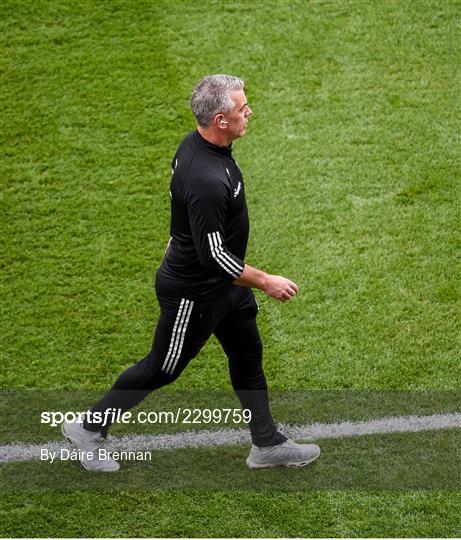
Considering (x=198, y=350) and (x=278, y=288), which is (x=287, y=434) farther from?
(x=278, y=288)

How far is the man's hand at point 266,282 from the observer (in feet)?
17.0

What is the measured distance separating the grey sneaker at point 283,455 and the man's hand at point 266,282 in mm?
1066

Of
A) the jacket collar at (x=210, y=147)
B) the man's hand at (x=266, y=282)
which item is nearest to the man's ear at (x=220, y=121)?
the jacket collar at (x=210, y=147)

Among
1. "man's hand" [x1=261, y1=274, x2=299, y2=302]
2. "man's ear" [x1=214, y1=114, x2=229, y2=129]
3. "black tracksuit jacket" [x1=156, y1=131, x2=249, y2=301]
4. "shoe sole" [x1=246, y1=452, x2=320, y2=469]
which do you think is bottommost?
"shoe sole" [x1=246, y1=452, x2=320, y2=469]

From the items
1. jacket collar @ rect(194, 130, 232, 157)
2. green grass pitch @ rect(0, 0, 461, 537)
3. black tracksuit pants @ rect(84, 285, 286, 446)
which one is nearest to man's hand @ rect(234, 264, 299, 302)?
black tracksuit pants @ rect(84, 285, 286, 446)

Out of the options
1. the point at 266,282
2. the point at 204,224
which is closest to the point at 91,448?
the point at 266,282

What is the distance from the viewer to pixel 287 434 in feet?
20.4

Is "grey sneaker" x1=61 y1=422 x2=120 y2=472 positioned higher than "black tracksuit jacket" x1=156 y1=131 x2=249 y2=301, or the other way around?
"black tracksuit jacket" x1=156 y1=131 x2=249 y2=301

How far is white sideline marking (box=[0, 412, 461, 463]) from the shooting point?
6.10 meters

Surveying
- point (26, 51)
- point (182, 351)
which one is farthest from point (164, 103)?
point (182, 351)

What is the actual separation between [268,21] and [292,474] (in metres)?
4.90

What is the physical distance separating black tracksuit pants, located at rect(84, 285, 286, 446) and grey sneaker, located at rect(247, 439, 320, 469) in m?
0.04

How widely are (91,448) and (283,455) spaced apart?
1.07 metres

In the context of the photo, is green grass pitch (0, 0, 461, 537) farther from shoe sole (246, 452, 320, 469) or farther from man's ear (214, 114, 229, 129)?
man's ear (214, 114, 229, 129)
